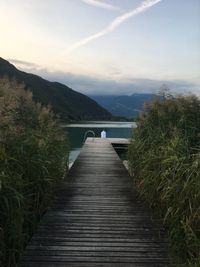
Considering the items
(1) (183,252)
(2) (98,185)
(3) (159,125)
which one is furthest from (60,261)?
(3) (159,125)

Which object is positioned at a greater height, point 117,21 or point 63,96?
point 117,21

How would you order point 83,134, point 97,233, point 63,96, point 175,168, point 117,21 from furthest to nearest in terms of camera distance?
point 63,96 < point 83,134 < point 117,21 < point 175,168 < point 97,233

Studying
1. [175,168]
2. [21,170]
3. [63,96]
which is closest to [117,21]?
[175,168]

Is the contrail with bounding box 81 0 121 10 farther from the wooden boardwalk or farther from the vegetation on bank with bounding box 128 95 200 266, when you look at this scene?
the wooden boardwalk

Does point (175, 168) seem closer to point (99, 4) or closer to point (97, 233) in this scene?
point (97, 233)

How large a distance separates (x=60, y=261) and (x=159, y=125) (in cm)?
436

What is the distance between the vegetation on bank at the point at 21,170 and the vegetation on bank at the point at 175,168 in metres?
1.41

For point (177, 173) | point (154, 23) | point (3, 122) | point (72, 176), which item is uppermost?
point (154, 23)

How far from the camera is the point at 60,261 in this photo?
3.69 meters

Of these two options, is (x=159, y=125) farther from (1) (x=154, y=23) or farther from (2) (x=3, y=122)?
(1) (x=154, y=23)

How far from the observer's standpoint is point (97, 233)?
447 centimetres

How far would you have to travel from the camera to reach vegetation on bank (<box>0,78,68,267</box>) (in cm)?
368

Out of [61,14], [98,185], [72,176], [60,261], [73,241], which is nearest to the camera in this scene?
[60,261]

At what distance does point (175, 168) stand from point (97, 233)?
1112mm
